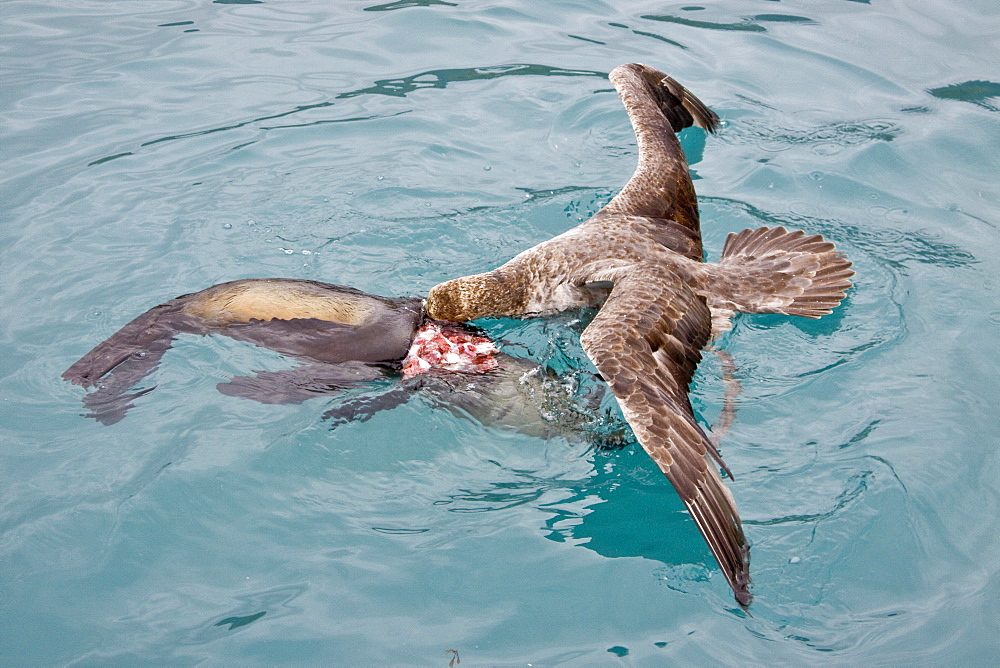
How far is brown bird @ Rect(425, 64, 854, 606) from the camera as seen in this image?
3811 mm

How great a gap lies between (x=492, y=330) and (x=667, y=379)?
1.83m

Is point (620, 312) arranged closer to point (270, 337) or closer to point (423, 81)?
point (270, 337)

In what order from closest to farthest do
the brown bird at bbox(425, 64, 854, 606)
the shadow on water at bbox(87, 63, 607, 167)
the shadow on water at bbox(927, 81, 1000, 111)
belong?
1. the brown bird at bbox(425, 64, 854, 606)
2. the shadow on water at bbox(87, 63, 607, 167)
3. the shadow on water at bbox(927, 81, 1000, 111)

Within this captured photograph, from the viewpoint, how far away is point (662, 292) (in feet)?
15.9

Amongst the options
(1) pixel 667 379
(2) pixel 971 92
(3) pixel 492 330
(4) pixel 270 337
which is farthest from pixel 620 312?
(2) pixel 971 92

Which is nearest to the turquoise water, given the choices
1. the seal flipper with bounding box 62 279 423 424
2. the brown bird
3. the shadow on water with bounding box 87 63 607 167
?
the shadow on water with bounding box 87 63 607 167

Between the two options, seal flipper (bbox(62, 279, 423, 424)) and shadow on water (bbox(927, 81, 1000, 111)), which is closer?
seal flipper (bbox(62, 279, 423, 424))

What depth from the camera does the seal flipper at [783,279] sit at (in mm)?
5109

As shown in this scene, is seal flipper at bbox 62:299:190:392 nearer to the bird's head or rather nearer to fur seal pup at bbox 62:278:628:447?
fur seal pup at bbox 62:278:628:447

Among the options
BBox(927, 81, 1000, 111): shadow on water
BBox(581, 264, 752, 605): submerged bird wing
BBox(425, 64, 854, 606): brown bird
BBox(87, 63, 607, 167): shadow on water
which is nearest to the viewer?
BBox(581, 264, 752, 605): submerged bird wing

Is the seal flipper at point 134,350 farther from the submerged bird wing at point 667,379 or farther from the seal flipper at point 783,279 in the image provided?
the seal flipper at point 783,279

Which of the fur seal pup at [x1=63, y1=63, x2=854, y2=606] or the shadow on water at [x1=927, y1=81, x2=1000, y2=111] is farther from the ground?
the shadow on water at [x1=927, y1=81, x2=1000, y2=111]

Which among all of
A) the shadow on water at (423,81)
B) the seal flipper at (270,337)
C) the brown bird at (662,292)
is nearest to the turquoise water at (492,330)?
the shadow on water at (423,81)

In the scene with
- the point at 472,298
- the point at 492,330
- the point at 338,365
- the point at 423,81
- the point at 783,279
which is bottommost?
the point at 492,330
